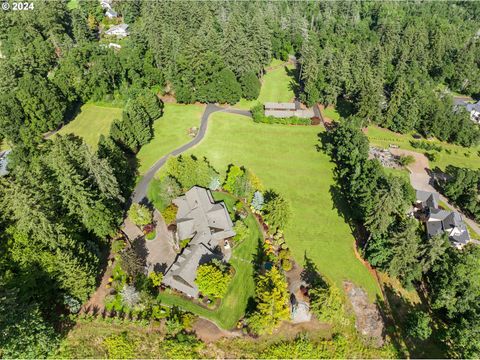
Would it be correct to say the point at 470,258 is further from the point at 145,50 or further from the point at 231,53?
the point at 145,50

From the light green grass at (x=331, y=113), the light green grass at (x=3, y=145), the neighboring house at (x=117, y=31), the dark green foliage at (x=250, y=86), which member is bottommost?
the light green grass at (x=331, y=113)

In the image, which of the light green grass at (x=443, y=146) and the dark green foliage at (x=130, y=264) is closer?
the dark green foliage at (x=130, y=264)

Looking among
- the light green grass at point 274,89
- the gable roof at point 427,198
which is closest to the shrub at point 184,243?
the gable roof at point 427,198

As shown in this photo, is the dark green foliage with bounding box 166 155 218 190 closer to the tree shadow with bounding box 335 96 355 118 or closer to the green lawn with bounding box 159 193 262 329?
the green lawn with bounding box 159 193 262 329


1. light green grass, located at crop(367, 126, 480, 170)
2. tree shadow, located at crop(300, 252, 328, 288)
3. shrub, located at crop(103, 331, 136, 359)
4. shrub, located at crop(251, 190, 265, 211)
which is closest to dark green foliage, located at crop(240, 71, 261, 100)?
light green grass, located at crop(367, 126, 480, 170)

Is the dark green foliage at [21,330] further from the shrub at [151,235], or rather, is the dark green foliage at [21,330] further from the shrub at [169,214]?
the shrub at [169,214]

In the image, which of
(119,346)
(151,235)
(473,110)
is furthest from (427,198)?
(119,346)
